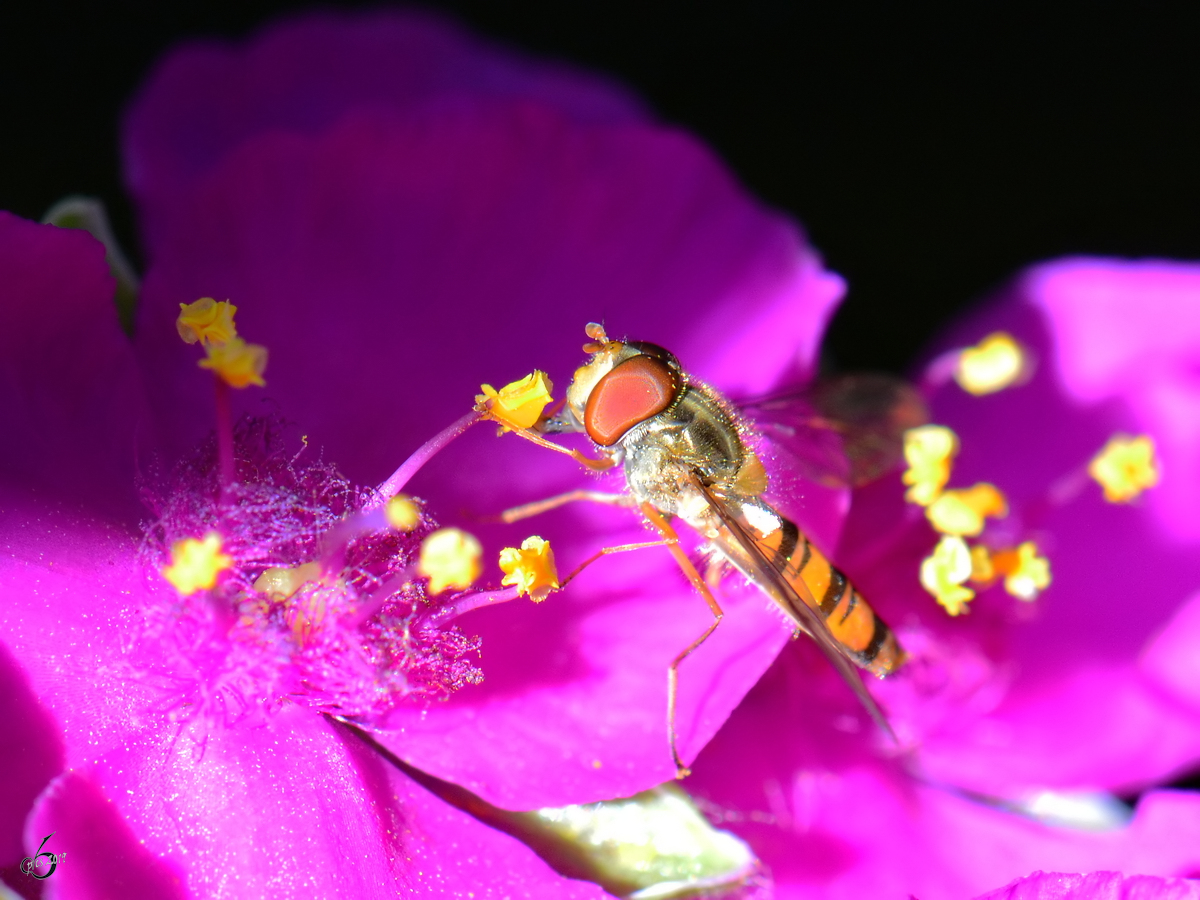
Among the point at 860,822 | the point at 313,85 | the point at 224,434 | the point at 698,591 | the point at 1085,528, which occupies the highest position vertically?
the point at 313,85

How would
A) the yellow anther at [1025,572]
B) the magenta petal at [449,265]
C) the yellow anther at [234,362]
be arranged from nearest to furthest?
the yellow anther at [234,362]
the magenta petal at [449,265]
the yellow anther at [1025,572]

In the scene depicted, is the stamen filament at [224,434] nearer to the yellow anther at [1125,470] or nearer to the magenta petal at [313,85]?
the magenta petal at [313,85]

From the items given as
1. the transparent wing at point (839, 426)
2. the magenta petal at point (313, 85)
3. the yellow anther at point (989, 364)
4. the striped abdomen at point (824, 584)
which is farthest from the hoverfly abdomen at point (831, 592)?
the magenta petal at point (313, 85)

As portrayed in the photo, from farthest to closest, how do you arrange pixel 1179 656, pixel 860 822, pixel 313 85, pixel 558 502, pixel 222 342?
1. pixel 313 85
2. pixel 1179 656
3. pixel 860 822
4. pixel 558 502
5. pixel 222 342

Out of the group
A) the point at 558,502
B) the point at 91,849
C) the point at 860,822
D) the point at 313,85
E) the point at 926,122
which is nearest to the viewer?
the point at 91,849

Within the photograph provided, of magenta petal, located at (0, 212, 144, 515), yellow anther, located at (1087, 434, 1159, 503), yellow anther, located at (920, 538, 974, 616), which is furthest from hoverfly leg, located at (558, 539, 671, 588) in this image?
yellow anther, located at (1087, 434, 1159, 503)

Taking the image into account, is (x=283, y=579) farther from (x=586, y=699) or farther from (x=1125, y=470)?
(x=1125, y=470)

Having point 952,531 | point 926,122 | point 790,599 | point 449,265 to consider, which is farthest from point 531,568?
point 926,122

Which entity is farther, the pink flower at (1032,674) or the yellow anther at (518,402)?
the pink flower at (1032,674)
